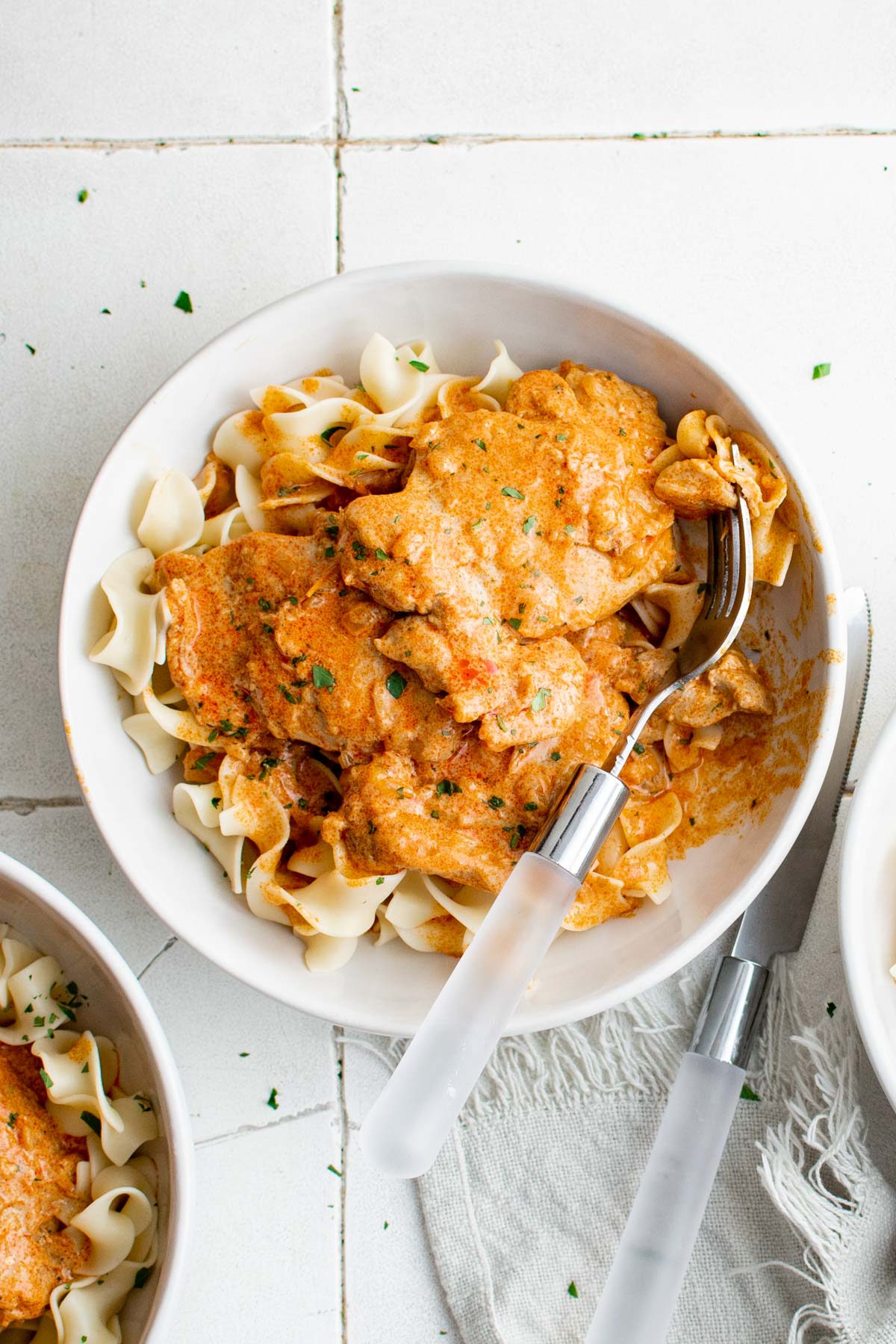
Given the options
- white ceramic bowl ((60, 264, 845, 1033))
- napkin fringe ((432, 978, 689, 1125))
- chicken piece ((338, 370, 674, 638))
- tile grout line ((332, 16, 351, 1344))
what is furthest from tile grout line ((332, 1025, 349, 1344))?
chicken piece ((338, 370, 674, 638))

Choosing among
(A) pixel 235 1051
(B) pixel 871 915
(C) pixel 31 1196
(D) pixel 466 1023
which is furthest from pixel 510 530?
(C) pixel 31 1196

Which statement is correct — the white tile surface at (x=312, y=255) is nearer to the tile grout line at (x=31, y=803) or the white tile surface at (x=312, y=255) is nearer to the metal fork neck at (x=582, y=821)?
the tile grout line at (x=31, y=803)

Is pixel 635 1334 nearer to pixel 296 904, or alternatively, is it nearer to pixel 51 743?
pixel 296 904

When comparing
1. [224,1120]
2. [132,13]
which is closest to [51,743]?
[224,1120]

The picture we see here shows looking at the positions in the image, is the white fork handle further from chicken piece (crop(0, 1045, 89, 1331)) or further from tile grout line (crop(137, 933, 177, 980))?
tile grout line (crop(137, 933, 177, 980))

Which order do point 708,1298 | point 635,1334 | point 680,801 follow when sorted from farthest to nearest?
1. point 708,1298
2. point 680,801
3. point 635,1334

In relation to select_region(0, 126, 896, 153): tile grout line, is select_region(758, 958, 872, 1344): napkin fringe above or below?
below
